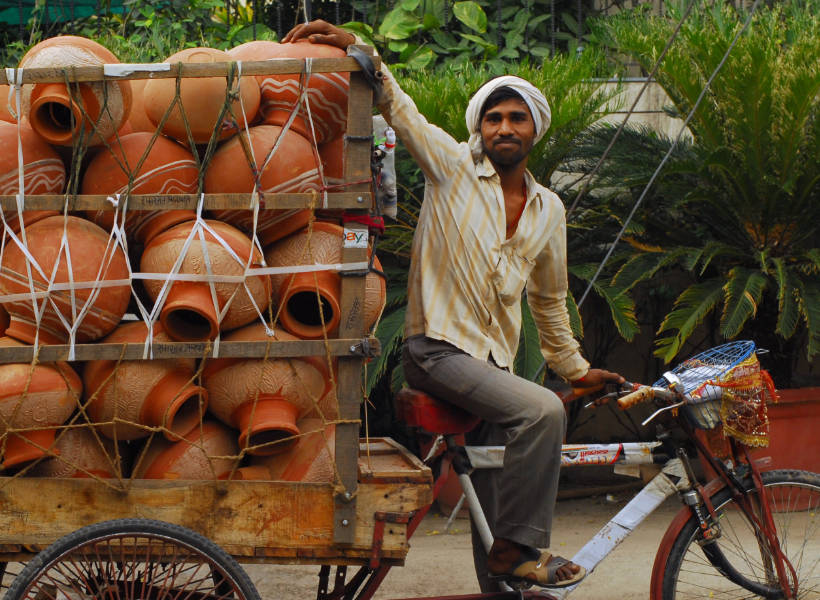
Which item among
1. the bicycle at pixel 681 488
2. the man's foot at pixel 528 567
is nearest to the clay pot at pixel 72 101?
the bicycle at pixel 681 488

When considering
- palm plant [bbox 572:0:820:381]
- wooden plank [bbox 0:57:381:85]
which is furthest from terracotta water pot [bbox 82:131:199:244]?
palm plant [bbox 572:0:820:381]

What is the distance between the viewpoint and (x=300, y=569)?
438 centimetres

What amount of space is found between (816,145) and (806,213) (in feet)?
1.21

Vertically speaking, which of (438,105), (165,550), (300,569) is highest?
(438,105)

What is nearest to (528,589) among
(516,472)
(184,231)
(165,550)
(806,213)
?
(516,472)

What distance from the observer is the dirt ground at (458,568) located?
409 centimetres

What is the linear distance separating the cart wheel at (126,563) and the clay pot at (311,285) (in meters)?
0.61

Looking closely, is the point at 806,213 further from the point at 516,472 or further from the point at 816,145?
the point at 516,472

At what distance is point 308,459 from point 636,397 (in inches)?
40.4

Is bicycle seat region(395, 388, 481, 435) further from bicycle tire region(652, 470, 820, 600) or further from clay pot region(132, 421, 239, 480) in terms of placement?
bicycle tire region(652, 470, 820, 600)

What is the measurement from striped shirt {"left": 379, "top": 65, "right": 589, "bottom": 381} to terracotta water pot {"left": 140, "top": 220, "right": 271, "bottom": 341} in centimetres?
60

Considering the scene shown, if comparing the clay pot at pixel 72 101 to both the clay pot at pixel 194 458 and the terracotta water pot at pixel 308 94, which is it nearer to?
Result: the terracotta water pot at pixel 308 94

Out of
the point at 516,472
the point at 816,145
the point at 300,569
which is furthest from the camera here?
the point at 816,145

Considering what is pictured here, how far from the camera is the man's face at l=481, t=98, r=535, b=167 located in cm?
297
